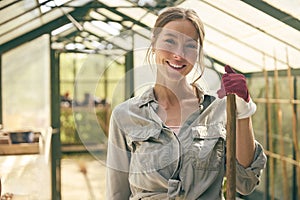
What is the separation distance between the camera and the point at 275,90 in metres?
2.97

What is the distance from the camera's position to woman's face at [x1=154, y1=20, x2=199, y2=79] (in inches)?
26.1

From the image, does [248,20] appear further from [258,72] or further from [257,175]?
[257,175]

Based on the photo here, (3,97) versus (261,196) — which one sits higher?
(3,97)

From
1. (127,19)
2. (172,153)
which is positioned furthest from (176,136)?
(127,19)

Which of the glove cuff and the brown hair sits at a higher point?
the brown hair

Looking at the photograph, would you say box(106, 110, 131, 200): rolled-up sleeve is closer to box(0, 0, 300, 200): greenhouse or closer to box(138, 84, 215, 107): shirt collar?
box(138, 84, 215, 107): shirt collar

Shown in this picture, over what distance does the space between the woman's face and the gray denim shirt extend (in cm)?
8

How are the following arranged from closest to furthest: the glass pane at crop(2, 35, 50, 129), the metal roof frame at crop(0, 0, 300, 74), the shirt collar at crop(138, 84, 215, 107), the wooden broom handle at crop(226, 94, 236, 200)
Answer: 1. the wooden broom handle at crop(226, 94, 236, 200)
2. the shirt collar at crop(138, 84, 215, 107)
3. the metal roof frame at crop(0, 0, 300, 74)
4. the glass pane at crop(2, 35, 50, 129)

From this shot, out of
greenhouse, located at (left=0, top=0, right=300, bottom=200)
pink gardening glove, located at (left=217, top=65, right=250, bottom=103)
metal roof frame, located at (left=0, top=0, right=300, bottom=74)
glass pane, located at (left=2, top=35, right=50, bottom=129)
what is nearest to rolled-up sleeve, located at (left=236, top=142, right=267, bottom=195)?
pink gardening glove, located at (left=217, top=65, right=250, bottom=103)

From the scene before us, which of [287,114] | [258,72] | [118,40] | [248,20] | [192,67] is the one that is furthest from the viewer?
[258,72]

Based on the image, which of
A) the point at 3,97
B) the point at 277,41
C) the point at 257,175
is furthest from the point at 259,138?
the point at 257,175

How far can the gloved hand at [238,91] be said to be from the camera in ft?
2.13

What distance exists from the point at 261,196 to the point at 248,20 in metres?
1.41

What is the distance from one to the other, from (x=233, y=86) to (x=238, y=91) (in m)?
0.01
